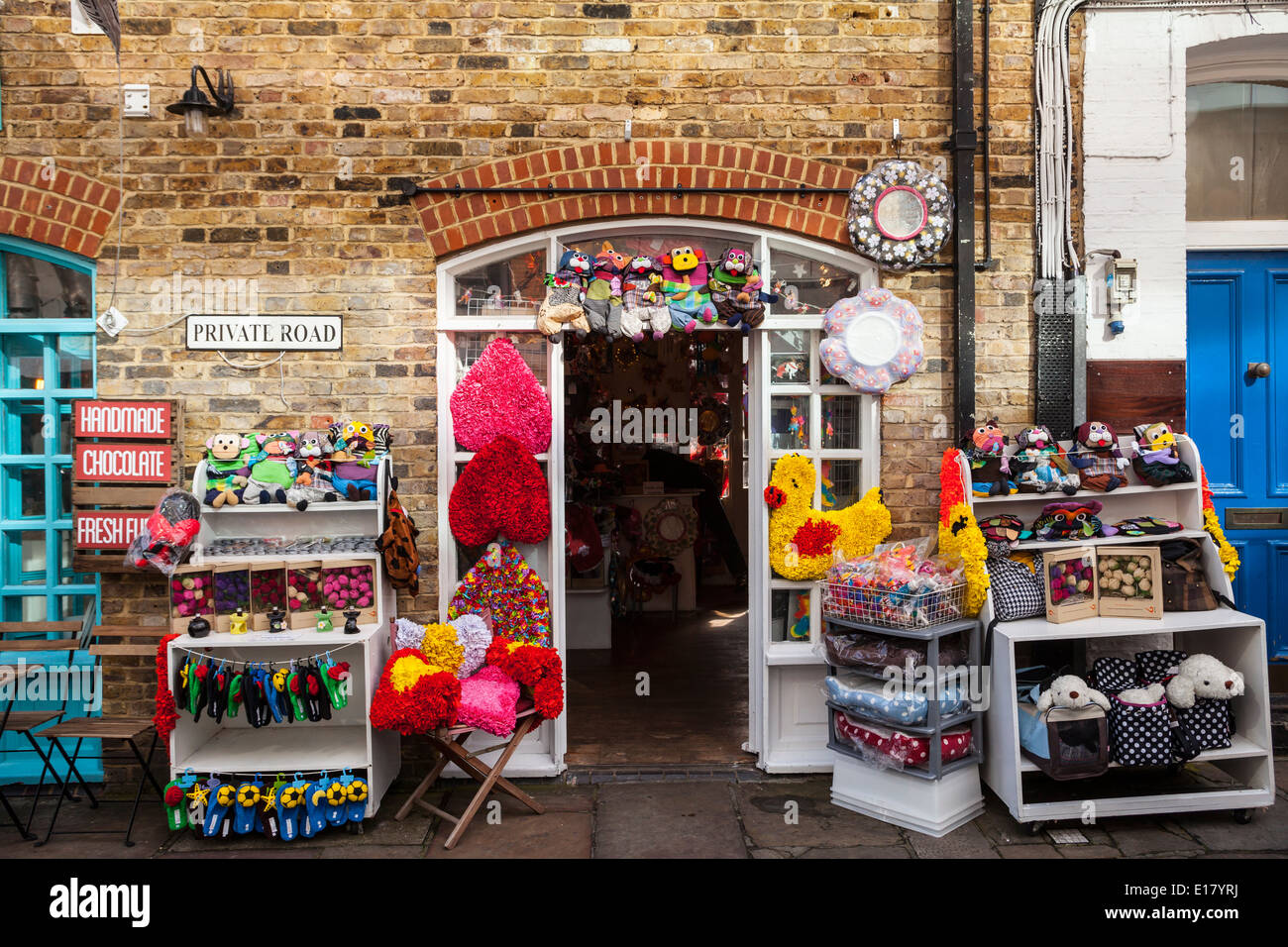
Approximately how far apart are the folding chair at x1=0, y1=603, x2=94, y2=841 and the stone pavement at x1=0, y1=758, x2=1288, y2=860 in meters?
0.14

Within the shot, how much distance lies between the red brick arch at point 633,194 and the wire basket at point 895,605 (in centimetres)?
197

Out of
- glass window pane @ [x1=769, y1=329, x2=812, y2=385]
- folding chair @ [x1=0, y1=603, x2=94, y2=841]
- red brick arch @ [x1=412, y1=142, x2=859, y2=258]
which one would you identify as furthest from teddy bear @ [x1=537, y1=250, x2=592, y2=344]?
folding chair @ [x1=0, y1=603, x2=94, y2=841]

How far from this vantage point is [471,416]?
15.4 feet

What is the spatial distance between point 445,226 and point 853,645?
3.13m

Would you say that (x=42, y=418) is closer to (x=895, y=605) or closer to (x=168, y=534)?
(x=168, y=534)

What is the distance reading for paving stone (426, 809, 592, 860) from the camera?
4109 millimetres

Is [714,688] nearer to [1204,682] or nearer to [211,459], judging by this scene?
[1204,682]

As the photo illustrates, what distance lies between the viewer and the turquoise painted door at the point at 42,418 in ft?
16.0

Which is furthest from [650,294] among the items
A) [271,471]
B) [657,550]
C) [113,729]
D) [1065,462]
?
[657,550]

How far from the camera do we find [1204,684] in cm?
425

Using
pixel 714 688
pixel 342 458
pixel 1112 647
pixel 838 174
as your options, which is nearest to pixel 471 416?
pixel 342 458

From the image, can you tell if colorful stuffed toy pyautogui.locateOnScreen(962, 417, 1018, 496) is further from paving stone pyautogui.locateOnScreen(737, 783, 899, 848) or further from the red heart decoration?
the red heart decoration

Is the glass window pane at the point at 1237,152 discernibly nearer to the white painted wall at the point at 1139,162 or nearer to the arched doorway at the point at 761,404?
the white painted wall at the point at 1139,162

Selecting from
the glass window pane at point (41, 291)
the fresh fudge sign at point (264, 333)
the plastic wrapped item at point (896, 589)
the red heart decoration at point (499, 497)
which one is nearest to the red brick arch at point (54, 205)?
the glass window pane at point (41, 291)
